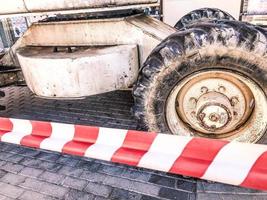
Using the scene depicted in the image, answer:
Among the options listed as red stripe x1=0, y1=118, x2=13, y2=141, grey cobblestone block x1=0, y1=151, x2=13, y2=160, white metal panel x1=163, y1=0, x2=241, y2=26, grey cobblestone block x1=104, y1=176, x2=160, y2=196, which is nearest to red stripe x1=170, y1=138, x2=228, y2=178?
grey cobblestone block x1=104, y1=176, x2=160, y2=196

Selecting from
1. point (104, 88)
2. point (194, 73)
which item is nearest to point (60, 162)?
point (104, 88)

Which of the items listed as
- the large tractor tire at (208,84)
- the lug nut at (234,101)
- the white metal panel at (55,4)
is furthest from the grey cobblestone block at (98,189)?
the white metal panel at (55,4)

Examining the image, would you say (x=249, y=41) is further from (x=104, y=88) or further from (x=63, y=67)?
(x=63, y=67)

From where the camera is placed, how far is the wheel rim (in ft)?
7.40

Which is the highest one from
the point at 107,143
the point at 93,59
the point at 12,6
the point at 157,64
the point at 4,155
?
the point at 12,6

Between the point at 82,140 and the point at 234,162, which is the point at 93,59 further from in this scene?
the point at 234,162

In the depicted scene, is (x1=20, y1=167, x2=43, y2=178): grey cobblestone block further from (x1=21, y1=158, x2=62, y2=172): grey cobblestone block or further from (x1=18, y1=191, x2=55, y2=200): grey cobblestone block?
(x1=18, y1=191, x2=55, y2=200): grey cobblestone block

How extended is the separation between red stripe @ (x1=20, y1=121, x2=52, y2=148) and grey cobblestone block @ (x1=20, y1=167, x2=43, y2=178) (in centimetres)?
39

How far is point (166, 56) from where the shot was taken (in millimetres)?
2166

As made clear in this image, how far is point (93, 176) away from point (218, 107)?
4.54 ft

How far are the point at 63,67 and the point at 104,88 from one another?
0.49 meters

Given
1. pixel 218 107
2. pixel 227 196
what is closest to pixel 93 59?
pixel 218 107

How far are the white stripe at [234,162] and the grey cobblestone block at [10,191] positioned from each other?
1.78 metres

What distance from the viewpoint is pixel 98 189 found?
242cm
